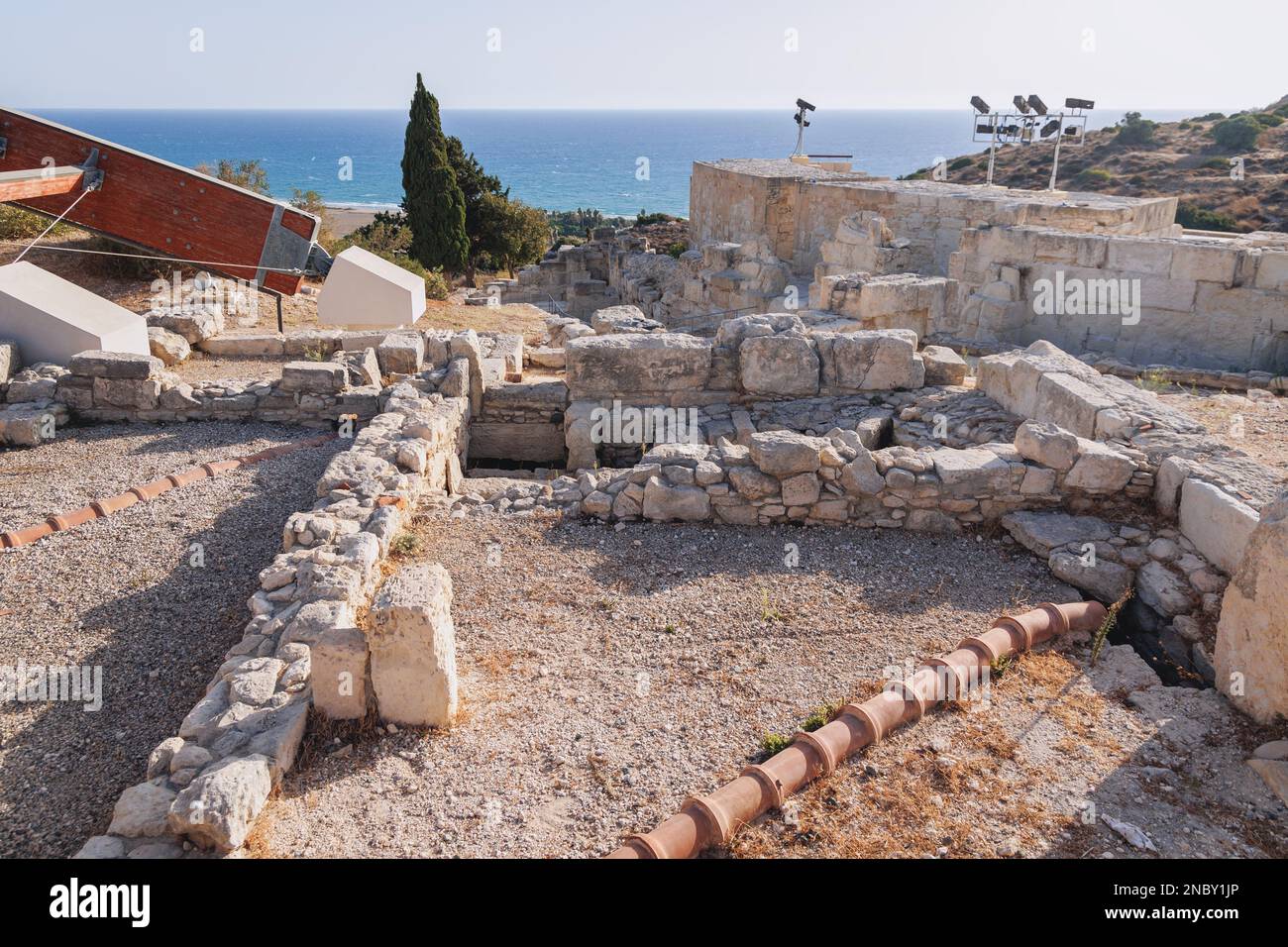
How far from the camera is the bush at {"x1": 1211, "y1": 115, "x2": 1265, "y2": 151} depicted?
35688mm

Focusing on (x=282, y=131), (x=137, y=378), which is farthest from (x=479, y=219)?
(x=282, y=131)

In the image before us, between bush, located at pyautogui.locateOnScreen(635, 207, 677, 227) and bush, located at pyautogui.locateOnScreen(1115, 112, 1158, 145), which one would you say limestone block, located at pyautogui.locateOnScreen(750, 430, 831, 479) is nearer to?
bush, located at pyautogui.locateOnScreen(635, 207, 677, 227)

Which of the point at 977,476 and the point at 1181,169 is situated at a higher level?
the point at 1181,169

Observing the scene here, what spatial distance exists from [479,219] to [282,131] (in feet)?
628

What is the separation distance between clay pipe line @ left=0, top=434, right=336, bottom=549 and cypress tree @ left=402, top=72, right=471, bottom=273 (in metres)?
15.4

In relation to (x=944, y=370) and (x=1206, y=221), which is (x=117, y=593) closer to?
(x=944, y=370)

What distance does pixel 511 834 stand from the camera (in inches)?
145

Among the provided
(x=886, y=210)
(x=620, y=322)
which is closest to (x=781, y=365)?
(x=620, y=322)

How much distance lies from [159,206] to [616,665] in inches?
393

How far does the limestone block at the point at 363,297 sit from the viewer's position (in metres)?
12.0

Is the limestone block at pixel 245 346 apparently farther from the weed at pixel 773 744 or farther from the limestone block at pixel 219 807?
the weed at pixel 773 744

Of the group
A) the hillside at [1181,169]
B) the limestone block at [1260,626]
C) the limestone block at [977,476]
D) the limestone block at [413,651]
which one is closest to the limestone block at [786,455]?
the limestone block at [977,476]

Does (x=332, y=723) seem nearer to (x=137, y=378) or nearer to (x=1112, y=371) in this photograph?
(x=137, y=378)

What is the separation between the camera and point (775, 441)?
6598 mm
